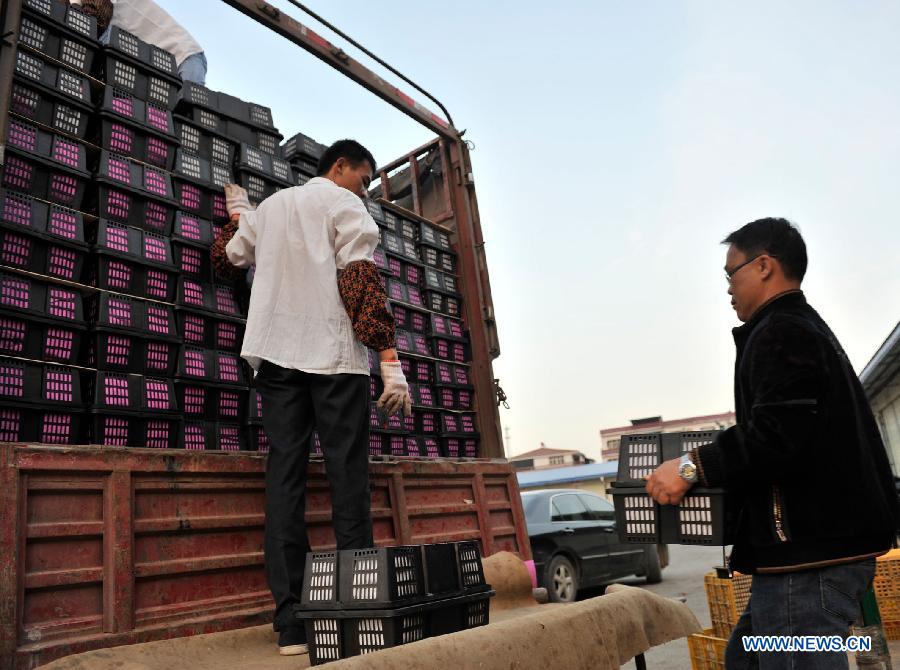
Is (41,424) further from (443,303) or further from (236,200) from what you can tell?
(443,303)

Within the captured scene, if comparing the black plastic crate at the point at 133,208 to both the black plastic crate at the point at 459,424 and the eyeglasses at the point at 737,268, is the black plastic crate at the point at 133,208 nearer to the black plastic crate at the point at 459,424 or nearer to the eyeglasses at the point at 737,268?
the black plastic crate at the point at 459,424

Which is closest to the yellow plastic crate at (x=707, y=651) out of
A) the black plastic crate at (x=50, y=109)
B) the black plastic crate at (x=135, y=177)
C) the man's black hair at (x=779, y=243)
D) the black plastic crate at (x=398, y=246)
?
the man's black hair at (x=779, y=243)

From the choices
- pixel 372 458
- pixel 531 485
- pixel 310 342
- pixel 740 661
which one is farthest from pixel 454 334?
pixel 531 485

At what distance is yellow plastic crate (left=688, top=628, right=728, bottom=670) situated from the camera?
3871mm

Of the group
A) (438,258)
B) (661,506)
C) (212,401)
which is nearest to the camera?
(661,506)

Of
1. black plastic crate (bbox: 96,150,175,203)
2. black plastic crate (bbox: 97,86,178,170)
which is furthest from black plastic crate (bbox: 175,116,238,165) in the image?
black plastic crate (bbox: 96,150,175,203)

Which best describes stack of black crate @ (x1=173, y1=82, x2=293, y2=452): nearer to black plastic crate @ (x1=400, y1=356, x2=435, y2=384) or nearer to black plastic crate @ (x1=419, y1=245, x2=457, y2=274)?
black plastic crate @ (x1=400, y1=356, x2=435, y2=384)

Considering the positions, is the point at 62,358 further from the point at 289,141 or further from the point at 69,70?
the point at 289,141

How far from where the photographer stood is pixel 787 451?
189cm

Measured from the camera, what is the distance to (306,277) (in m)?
3.27

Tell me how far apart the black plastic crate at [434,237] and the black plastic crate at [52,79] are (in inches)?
108

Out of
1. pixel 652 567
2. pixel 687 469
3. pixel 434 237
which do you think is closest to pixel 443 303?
pixel 434 237

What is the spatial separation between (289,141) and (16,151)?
210 cm

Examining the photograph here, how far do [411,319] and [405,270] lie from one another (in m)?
0.40
